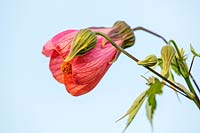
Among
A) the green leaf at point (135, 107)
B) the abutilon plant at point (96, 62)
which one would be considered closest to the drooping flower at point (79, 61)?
the abutilon plant at point (96, 62)

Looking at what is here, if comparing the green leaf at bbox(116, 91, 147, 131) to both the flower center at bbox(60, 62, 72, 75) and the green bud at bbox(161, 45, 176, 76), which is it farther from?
the flower center at bbox(60, 62, 72, 75)

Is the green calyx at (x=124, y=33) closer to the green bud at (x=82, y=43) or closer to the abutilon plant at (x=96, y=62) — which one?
the abutilon plant at (x=96, y=62)

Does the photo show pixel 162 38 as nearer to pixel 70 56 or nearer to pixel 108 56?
pixel 108 56

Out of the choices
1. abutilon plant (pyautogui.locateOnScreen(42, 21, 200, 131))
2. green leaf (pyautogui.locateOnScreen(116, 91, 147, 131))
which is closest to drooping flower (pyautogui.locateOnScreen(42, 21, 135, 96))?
abutilon plant (pyautogui.locateOnScreen(42, 21, 200, 131))

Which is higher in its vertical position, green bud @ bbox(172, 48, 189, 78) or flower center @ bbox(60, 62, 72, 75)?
flower center @ bbox(60, 62, 72, 75)

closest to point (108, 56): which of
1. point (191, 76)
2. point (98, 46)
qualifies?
point (98, 46)

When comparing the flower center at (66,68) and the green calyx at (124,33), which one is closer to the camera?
the flower center at (66,68)

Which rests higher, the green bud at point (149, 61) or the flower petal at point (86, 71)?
the flower petal at point (86, 71)
